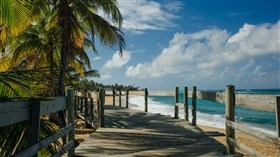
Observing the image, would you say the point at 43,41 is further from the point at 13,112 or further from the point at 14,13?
the point at 13,112

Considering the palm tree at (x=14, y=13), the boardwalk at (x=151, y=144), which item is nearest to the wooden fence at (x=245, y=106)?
the boardwalk at (x=151, y=144)

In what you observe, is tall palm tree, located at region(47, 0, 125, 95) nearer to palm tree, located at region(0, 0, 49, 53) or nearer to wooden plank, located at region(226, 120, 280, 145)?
palm tree, located at region(0, 0, 49, 53)

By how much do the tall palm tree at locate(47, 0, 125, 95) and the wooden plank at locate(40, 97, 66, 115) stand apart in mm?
6530

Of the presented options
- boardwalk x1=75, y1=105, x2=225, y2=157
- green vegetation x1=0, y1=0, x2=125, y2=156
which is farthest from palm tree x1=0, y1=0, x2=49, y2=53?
boardwalk x1=75, y1=105, x2=225, y2=157

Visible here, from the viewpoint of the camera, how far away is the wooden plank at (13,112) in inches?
112

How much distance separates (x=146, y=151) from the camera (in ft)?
21.1

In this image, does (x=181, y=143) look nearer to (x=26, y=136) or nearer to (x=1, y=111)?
(x=26, y=136)

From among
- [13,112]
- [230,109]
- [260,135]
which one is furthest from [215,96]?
[13,112]

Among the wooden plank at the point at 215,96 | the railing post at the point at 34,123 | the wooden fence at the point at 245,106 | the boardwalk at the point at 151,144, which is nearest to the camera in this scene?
the railing post at the point at 34,123

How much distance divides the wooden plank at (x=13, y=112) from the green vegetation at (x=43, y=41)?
20 cm

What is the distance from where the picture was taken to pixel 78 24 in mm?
12844

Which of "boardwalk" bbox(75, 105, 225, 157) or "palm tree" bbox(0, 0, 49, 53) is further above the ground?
"palm tree" bbox(0, 0, 49, 53)

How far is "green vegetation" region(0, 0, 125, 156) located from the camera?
3.62 m

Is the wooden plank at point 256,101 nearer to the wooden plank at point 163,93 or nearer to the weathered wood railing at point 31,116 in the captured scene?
the weathered wood railing at point 31,116
